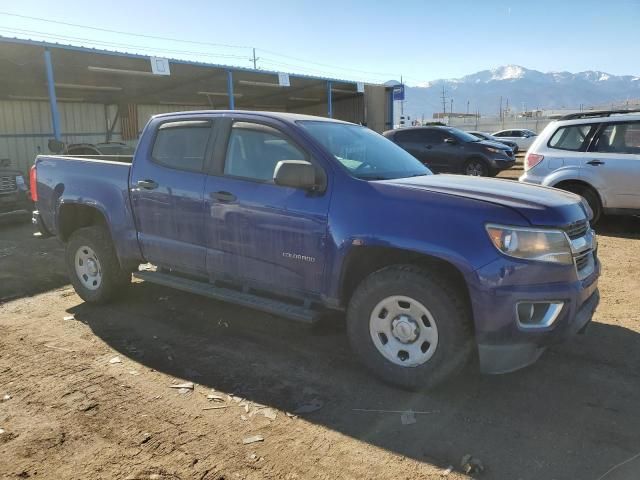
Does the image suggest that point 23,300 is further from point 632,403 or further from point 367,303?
point 632,403

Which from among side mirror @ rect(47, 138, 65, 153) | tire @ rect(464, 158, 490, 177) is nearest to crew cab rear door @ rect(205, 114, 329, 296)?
side mirror @ rect(47, 138, 65, 153)

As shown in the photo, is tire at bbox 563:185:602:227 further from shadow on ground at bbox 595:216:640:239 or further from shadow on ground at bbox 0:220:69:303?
shadow on ground at bbox 0:220:69:303

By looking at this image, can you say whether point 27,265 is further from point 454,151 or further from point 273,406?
point 454,151

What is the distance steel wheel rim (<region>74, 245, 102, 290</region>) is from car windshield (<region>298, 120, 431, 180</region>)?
2675 mm

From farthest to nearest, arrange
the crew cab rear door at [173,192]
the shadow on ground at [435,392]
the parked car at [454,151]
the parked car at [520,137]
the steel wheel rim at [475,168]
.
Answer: the parked car at [520,137]
the steel wheel rim at [475,168]
the parked car at [454,151]
the crew cab rear door at [173,192]
the shadow on ground at [435,392]

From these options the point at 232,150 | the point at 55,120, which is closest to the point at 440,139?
the point at 55,120

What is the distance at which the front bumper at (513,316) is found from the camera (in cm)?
303

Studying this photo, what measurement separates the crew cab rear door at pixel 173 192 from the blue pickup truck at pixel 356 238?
14mm

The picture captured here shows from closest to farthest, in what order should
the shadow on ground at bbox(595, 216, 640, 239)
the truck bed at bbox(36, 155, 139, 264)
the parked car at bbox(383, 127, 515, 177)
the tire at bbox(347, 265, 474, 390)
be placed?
the tire at bbox(347, 265, 474, 390) < the truck bed at bbox(36, 155, 139, 264) < the shadow on ground at bbox(595, 216, 640, 239) < the parked car at bbox(383, 127, 515, 177)

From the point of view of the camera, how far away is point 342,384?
11.7 ft

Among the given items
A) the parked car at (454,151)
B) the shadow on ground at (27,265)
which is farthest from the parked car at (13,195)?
the parked car at (454,151)

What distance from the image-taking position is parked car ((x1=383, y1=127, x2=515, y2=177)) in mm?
14742

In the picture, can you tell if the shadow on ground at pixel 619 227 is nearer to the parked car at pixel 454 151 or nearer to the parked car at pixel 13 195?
the parked car at pixel 454 151

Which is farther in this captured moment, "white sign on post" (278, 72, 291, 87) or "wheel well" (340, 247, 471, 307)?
"white sign on post" (278, 72, 291, 87)
